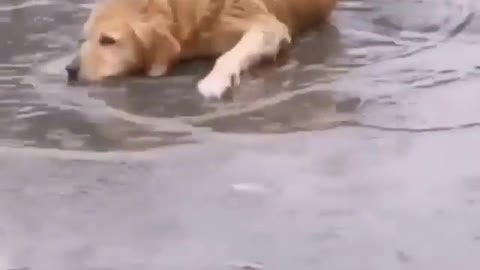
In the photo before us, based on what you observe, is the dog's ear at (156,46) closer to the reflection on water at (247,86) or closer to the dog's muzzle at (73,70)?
the reflection on water at (247,86)

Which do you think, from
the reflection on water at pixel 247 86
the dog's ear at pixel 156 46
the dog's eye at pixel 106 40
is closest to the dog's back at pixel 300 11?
the reflection on water at pixel 247 86

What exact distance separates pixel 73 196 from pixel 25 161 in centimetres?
23

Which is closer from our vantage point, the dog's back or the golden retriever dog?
the golden retriever dog

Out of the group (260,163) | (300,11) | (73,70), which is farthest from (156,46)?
(260,163)

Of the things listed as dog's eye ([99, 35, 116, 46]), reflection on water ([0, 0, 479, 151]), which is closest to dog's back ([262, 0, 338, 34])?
reflection on water ([0, 0, 479, 151])

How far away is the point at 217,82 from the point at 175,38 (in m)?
0.28

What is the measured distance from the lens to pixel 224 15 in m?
2.70

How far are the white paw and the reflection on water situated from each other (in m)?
0.03

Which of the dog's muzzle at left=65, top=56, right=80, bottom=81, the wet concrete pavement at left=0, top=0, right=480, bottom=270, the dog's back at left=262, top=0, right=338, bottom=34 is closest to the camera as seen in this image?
the wet concrete pavement at left=0, top=0, right=480, bottom=270

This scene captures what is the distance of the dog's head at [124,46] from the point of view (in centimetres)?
255

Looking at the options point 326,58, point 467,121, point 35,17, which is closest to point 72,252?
point 467,121

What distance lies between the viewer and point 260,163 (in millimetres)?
1961

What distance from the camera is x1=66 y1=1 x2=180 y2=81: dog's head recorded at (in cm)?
255

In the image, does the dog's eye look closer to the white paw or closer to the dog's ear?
the dog's ear
